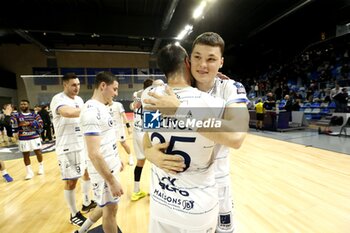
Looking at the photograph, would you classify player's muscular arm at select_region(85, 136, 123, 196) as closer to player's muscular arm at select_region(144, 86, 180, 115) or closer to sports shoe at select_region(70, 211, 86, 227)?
player's muscular arm at select_region(144, 86, 180, 115)

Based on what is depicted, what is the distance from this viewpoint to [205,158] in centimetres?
97

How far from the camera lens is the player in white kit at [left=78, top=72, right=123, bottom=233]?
1639 mm

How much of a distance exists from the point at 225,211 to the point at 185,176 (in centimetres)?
66

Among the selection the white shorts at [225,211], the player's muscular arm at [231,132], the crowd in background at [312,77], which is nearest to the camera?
the player's muscular arm at [231,132]

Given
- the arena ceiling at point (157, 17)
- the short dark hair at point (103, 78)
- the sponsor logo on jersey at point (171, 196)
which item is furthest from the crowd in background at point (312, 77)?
the sponsor logo on jersey at point (171, 196)

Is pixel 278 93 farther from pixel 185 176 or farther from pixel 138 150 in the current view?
pixel 185 176

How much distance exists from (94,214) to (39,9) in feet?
26.8

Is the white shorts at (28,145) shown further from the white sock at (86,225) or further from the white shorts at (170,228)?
the white shorts at (170,228)

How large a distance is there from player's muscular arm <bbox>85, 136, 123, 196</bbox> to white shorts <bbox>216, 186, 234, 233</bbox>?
839mm

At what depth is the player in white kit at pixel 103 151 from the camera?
5.38 feet

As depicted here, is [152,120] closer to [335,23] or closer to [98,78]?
[98,78]

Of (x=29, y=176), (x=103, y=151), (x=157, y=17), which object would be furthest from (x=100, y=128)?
(x=157, y=17)

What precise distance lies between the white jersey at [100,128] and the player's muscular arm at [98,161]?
0.20 feet

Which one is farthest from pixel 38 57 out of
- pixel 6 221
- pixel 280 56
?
pixel 280 56
